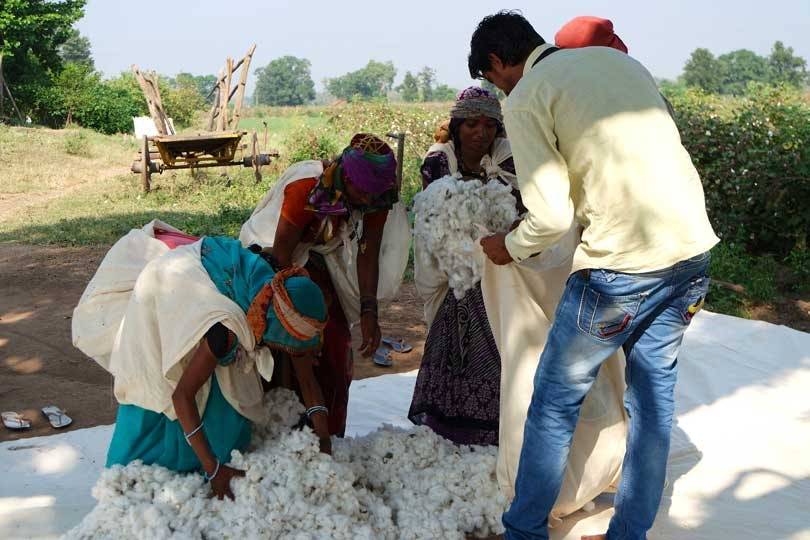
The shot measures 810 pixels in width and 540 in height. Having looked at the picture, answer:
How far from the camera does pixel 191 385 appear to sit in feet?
7.46

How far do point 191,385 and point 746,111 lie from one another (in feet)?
22.6

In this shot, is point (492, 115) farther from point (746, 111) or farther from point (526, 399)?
point (746, 111)

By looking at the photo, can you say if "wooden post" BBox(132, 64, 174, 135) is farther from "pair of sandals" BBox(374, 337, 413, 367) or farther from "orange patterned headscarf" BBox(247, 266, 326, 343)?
"orange patterned headscarf" BBox(247, 266, 326, 343)

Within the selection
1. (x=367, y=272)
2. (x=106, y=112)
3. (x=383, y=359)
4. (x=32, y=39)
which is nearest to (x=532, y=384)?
(x=367, y=272)

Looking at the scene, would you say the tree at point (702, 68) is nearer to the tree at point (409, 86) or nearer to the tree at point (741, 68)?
the tree at point (741, 68)

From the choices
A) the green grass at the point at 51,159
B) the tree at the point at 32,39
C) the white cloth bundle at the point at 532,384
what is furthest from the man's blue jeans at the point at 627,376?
the tree at the point at 32,39

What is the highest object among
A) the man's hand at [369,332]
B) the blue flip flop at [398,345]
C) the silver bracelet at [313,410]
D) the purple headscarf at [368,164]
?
the purple headscarf at [368,164]

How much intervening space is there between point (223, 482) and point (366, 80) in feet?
303

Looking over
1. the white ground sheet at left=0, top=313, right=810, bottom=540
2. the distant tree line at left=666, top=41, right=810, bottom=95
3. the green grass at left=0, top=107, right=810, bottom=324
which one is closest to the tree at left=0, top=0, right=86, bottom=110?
the green grass at left=0, top=107, right=810, bottom=324

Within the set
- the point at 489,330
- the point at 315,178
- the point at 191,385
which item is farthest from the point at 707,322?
the point at 191,385

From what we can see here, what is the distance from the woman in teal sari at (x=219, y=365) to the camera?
2289mm

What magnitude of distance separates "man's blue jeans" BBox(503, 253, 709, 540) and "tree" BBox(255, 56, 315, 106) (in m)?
94.8

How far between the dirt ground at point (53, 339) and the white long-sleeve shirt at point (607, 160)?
2.70m

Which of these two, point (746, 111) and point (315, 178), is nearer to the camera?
point (315, 178)
